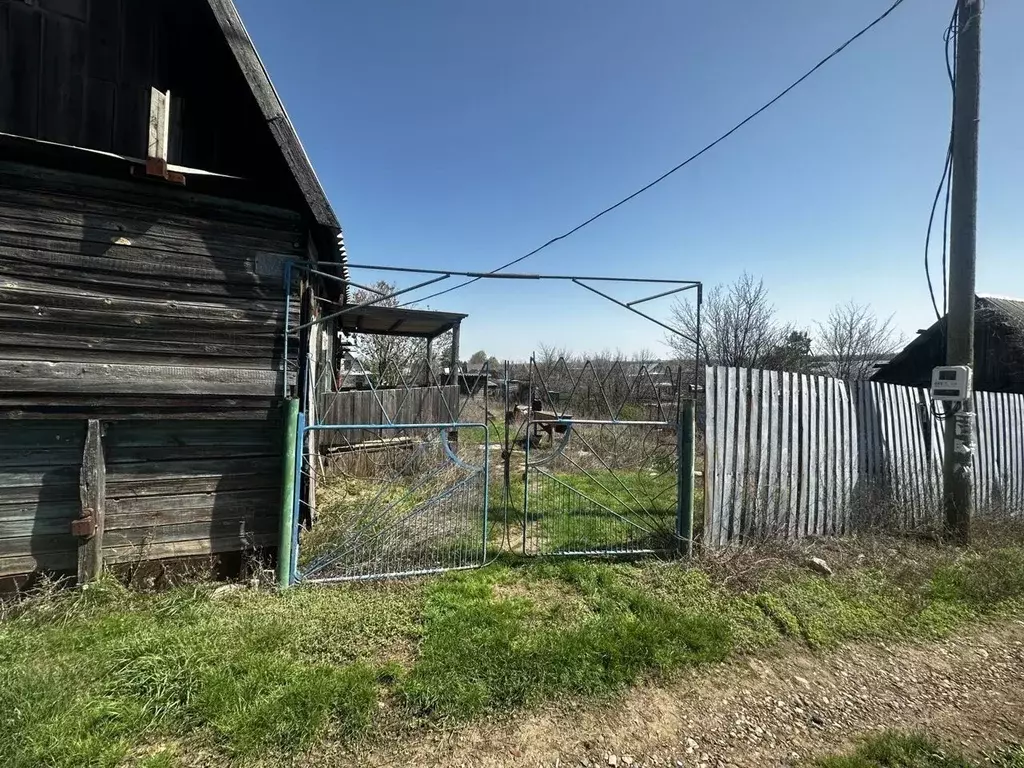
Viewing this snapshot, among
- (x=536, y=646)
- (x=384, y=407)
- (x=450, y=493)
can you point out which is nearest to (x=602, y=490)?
(x=450, y=493)

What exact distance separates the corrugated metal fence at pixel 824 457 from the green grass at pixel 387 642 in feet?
2.79

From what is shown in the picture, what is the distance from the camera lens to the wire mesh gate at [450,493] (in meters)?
4.39

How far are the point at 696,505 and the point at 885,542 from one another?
2.17 m

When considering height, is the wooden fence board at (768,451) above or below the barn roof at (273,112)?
below

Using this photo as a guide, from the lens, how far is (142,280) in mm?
3670

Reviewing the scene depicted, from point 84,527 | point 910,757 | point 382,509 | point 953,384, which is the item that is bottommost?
point 910,757

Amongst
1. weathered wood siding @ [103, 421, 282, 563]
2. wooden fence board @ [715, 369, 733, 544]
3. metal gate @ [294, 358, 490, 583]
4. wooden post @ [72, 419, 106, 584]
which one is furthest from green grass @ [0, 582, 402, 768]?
wooden fence board @ [715, 369, 733, 544]

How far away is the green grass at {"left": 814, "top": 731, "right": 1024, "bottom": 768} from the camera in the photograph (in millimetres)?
2268

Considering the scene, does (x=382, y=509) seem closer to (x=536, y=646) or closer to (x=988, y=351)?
(x=536, y=646)

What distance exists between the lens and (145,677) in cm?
258

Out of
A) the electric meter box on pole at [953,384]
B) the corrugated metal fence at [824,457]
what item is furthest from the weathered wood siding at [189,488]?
the electric meter box on pole at [953,384]

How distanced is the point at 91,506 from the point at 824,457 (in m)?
7.68

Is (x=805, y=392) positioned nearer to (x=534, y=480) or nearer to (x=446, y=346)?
(x=534, y=480)

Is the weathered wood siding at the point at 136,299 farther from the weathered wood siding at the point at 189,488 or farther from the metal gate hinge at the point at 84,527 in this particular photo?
the metal gate hinge at the point at 84,527
